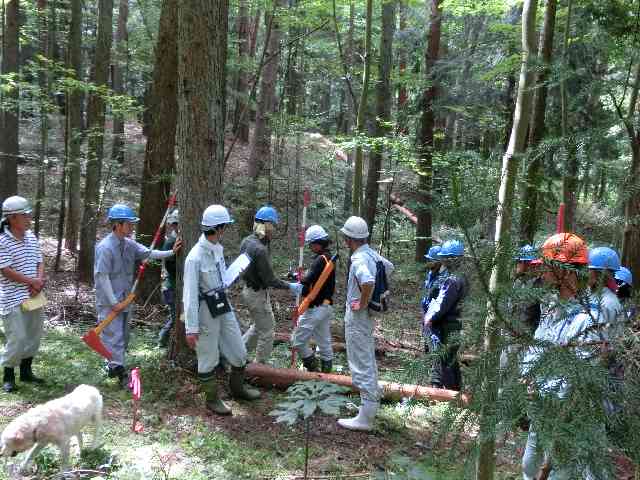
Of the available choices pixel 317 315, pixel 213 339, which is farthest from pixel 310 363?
pixel 213 339

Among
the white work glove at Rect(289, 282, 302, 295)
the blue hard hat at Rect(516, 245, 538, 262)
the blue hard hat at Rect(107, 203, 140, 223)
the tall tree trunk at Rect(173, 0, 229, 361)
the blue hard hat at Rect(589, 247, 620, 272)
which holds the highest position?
the tall tree trunk at Rect(173, 0, 229, 361)

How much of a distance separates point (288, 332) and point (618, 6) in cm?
785

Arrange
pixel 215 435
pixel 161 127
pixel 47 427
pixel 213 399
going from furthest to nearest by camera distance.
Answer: pixel 161 127
pixel 213 399
pixel 215 435
pixel 47 427

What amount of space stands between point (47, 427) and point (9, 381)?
2407 millimetres

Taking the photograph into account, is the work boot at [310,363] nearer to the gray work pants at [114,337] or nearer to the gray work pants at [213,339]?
the gray work pants at [213,339]

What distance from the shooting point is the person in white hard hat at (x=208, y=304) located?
17.5ft

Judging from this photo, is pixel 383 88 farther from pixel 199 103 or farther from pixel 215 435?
pixel 215 435

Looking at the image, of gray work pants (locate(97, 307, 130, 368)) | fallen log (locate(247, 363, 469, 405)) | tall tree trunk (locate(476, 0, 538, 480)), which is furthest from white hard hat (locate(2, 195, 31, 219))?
tall tree trunk (locate(476, 0, 538, 480))

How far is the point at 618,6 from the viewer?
8.27 meters

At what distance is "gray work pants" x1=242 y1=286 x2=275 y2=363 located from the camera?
7102mm

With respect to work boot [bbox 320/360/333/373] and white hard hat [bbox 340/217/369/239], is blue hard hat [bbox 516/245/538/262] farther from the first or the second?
work boot [bbox 320/360/333/373]

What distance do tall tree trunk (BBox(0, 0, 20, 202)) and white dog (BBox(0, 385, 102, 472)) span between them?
955cm

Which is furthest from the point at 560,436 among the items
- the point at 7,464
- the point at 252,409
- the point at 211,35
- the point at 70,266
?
the point at 70,266

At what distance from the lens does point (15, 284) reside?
19.2ft
